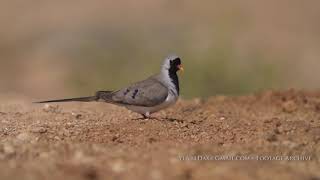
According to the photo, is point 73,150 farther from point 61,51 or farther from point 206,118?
point 61,51

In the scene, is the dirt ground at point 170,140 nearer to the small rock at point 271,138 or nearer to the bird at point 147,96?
the small rock at point 271,138

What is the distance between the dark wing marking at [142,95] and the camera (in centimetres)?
871

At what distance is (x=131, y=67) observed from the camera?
18453mm

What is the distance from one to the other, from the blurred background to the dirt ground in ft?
15.9

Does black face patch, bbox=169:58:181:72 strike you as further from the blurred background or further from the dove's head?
the blurred background

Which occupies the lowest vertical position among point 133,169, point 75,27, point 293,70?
point 133,169

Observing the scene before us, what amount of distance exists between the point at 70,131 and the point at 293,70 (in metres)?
11.7

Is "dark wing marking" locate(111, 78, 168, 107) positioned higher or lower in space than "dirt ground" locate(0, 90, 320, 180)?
higher

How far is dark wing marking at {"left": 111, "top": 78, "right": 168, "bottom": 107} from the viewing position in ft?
28.6

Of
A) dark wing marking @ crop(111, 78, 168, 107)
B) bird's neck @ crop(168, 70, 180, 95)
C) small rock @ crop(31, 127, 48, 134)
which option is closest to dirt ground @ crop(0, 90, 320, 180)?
small rock @ crop(31, 127, 48, 134)

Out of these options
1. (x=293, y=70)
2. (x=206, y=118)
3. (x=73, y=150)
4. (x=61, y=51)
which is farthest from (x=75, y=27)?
(x=73, y=150)

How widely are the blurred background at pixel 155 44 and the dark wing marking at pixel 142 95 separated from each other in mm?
7275

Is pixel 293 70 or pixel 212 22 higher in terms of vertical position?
pixel 212 22

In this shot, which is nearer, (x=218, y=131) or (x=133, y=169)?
(x=133, y=169)
